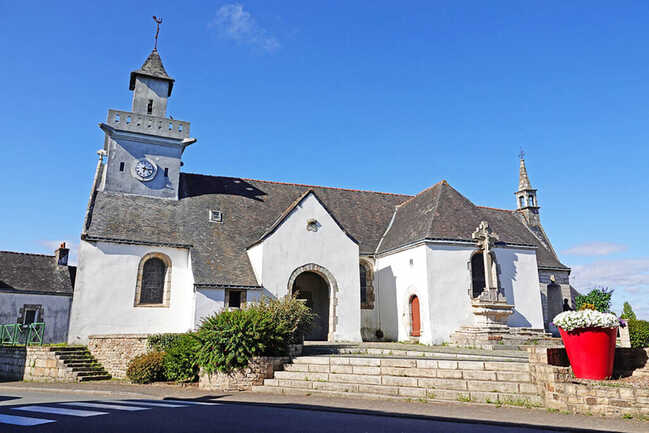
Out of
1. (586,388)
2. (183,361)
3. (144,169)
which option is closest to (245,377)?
(183,361)

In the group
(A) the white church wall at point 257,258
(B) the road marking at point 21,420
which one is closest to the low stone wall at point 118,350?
(A) the white church wall at point 257,258

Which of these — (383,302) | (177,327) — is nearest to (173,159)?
(177,327)

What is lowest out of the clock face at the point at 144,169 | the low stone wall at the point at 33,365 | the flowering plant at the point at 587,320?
the low stone wall at the point at 33,365

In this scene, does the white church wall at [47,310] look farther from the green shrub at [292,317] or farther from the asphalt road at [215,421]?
the asphalt road at [215,421]

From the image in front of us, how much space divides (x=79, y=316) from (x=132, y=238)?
12.0 feet

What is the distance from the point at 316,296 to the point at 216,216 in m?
6.34

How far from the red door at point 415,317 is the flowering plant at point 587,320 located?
37.4 feet

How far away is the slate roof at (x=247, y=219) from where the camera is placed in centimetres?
1906

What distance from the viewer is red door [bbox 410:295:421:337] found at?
19.8 meters

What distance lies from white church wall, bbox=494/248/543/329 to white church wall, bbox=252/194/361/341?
721 centimetres

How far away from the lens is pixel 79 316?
57.0ft

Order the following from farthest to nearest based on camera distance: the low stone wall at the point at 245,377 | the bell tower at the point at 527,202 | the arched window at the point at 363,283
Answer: the bell tower at the point at 527,202 → the arched window at the point at 363,283 → the low stone wall at the point at 245,377

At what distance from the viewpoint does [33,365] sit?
16.2 m

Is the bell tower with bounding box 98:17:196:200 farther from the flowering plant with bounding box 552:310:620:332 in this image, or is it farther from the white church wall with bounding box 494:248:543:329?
the flowering plant with bounding box 552:310:620:332
